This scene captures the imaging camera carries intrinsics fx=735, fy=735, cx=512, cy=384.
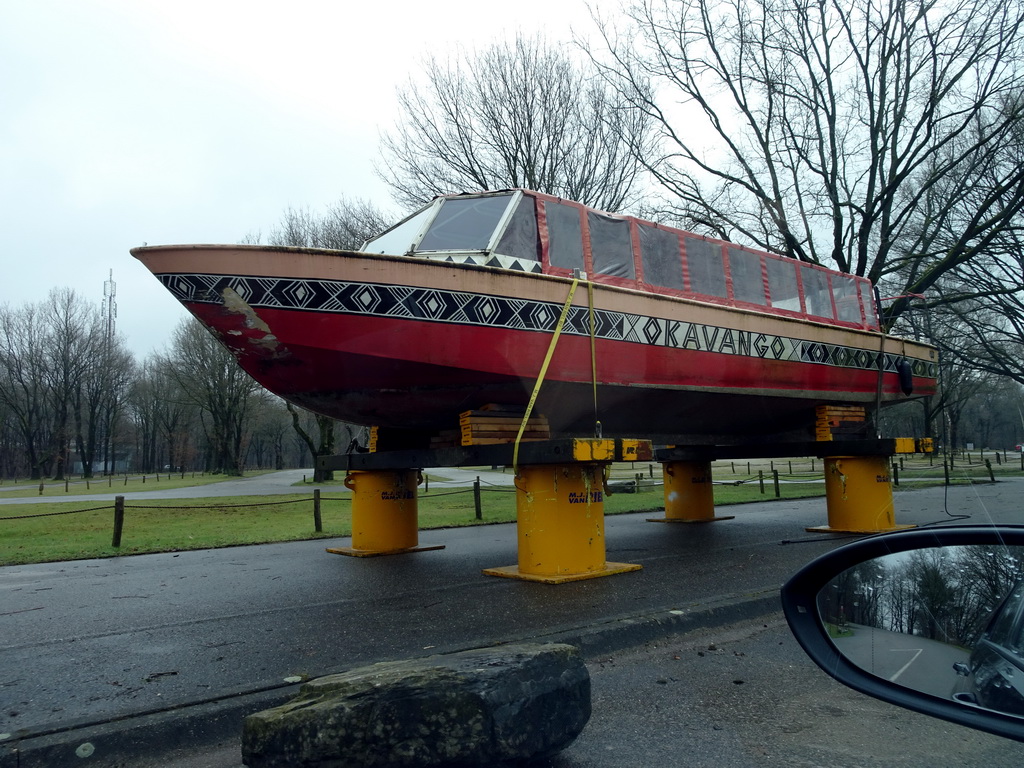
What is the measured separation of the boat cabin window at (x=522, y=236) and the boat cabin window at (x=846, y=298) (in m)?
5.48

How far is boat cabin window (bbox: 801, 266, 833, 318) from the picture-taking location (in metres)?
9.73

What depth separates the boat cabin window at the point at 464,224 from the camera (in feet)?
21.5

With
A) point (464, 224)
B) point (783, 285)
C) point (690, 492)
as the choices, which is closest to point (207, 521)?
point (690, 492)

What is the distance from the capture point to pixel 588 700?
3.28 m

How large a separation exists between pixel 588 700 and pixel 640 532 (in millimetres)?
8208

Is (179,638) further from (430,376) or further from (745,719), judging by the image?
(745,719)

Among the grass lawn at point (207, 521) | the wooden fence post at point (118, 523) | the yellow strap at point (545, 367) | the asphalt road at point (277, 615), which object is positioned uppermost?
the yellow strap at point (545, 367)

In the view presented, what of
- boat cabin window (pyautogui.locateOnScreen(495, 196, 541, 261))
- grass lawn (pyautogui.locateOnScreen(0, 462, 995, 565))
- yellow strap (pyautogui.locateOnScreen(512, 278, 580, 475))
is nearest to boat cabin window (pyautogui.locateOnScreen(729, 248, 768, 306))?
yellow strap (pyautogui.locateOnScreen(512, 278, 580, 475))

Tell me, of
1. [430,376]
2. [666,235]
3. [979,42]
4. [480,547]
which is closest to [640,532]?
[480,547]

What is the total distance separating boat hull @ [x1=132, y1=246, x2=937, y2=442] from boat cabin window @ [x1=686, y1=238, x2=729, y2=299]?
1.12 feet

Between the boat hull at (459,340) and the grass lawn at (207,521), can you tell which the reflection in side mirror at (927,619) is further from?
the grass lawn at (207,521)

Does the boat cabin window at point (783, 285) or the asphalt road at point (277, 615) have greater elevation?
the boat cabin window at point (783, 285)

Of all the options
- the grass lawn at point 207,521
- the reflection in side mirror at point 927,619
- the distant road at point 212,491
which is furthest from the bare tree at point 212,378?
the reflection in side mirror at point 927,619

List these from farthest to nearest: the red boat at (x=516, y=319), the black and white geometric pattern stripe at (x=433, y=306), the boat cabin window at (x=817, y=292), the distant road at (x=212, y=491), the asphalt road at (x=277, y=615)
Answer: the distant road at (x=212, y=491)
the boat cabin window at (x=817, y=292)
the red boat at (x=516, y=319)
the black and white geometric pattern stripe at (x=433, y=306)
the asphalt road at (x=277, y=615)
